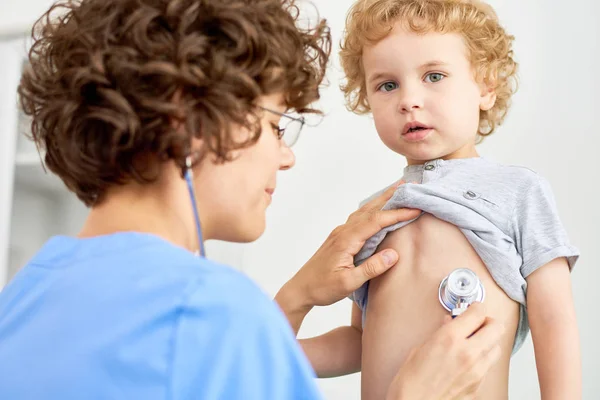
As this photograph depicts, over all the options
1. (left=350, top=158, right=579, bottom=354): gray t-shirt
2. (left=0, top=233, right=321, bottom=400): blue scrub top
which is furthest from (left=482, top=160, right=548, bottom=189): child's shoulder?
(left=0, top=233, right=321, bottom=400): blue scrub top

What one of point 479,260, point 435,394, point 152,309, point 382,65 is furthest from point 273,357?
point 382,65

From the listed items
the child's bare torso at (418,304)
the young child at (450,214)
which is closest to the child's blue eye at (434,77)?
the young child at (450,214)

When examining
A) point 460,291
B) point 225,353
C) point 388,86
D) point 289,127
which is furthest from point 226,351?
point 388,86

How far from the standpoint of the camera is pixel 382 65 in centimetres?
126

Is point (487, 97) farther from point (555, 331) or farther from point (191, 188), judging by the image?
point (191, 188)

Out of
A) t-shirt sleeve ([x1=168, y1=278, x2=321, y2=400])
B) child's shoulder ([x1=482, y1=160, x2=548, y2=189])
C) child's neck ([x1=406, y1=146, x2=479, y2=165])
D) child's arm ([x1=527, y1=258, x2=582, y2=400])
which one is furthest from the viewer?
child's neck ([x1=406, y1=146, x2=479, y2=165])

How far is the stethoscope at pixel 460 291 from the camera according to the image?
3.58ft

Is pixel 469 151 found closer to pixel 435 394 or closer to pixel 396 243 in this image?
pixel 396 243

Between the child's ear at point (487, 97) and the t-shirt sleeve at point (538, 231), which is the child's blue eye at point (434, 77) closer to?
the child's ear at point (487, 97)

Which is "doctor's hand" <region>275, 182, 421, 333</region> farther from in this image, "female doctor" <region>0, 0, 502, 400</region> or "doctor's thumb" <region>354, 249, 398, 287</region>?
"female doctor" <region>0, 0, 502, 400</region>

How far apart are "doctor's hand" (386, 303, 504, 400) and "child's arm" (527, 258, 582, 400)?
98 millimetres

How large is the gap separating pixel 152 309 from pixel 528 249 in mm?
698

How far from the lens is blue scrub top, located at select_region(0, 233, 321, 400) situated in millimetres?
650

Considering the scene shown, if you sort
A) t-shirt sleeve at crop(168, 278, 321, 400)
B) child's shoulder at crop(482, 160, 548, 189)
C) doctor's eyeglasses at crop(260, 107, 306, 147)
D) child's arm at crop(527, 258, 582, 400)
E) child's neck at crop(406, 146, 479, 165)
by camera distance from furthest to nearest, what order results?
child's neck at crop(406, 146, 479, 165), child's shoulder at crop(482, 160, 548, 189), child's arm at crop(527, 258, 582, 400), doctor's eyeglasses at crop(260, 107, 306, 147), t-shirt sleeve at crop(168, 278, 321, 400)
